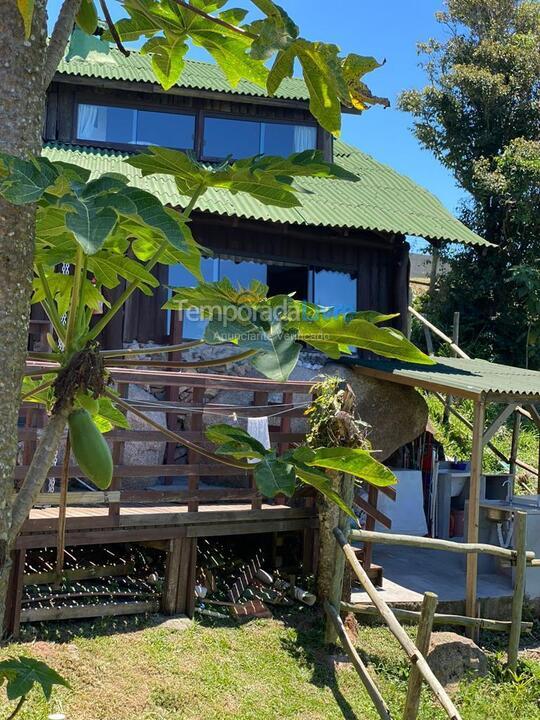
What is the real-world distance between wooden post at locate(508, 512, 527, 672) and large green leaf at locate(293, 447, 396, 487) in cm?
668

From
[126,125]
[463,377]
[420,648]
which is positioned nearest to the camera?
Result: [420,648]

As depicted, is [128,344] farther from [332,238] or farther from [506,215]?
[506,215]

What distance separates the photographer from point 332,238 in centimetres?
1214

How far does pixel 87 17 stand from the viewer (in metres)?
2.35

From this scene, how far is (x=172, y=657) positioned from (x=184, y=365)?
206 inches

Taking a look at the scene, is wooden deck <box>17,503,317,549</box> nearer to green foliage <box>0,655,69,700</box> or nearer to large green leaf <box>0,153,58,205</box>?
green foliage <box>0,655,69,700</box>

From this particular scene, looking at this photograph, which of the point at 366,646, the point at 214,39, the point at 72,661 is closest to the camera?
the point at 214,39

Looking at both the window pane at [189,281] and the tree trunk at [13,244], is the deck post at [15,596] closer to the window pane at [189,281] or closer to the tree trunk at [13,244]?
the window pane at [189,281]

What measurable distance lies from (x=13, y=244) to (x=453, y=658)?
6.76m

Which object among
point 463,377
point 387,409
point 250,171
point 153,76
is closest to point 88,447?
point 250,171

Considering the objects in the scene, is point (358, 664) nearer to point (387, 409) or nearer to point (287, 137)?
point (387, 409)

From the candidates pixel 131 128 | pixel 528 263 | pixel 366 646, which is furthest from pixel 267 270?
pixel 528 263

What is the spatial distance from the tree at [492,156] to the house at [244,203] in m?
7.74

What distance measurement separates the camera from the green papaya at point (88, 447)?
5.85ft
